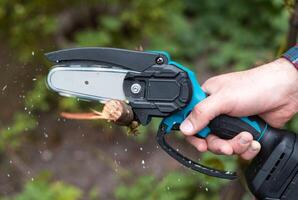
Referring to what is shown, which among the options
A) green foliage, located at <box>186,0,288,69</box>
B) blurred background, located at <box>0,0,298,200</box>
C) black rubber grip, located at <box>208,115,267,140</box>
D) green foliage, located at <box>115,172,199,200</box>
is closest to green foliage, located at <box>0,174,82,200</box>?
blurred background, located at <box>0,0,298,200</box>

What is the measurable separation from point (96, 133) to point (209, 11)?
3.22 feet

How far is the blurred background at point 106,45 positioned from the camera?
9.61 feet

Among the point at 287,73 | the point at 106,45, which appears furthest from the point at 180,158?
the point at 106,45

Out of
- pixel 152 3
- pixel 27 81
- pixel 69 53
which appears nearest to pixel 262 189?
pixel 69 53

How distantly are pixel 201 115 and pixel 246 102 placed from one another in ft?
0.49

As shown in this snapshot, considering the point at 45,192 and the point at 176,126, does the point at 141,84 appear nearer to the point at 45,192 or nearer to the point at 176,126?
the point at 176,126

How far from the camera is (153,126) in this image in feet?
10.6

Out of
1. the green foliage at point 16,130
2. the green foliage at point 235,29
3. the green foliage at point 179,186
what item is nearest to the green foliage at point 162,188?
the green foliage at point 179,186

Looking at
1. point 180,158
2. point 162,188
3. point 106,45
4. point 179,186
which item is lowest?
point 179,186

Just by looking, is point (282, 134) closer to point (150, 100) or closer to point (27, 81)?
point (150, 100)

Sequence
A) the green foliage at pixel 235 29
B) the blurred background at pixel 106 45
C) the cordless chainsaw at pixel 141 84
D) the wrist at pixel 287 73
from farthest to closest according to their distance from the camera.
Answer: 1. the green foliage at pixel 235 29
2. the blurred background at pixel 106 45
3. the wrist at pixel 287 73
4. the cordless chainsaw at pixel 141 84

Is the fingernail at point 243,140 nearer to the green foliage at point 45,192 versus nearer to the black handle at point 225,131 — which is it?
the black handle at point 225,131

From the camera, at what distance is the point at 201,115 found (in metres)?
1.71

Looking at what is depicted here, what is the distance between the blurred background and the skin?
2.22 feet
